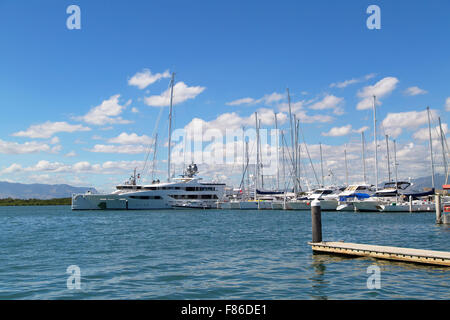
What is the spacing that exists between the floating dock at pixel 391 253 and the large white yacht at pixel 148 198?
68.1 meters

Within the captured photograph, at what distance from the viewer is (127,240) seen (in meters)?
27.8

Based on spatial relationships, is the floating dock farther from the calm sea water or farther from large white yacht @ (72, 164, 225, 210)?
large white yacht @ (72, 164, 225, 210)

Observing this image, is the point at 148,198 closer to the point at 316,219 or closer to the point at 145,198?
the point at 145,198

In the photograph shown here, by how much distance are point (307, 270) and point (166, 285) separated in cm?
592

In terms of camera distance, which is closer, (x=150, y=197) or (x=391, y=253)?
(x=391, y=253)

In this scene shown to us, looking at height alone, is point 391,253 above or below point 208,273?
above

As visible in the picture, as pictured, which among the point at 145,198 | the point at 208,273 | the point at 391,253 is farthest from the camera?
the point at 145,198

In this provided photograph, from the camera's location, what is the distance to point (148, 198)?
8600 cm

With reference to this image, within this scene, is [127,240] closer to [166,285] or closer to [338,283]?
[166,285]

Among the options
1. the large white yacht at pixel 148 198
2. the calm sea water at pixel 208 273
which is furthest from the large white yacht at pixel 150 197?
the calm sea water at pixel 208 273

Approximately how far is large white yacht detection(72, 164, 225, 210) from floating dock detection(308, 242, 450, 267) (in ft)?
223

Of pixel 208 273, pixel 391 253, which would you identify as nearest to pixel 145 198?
pixel 208 273

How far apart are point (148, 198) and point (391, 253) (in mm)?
72842
